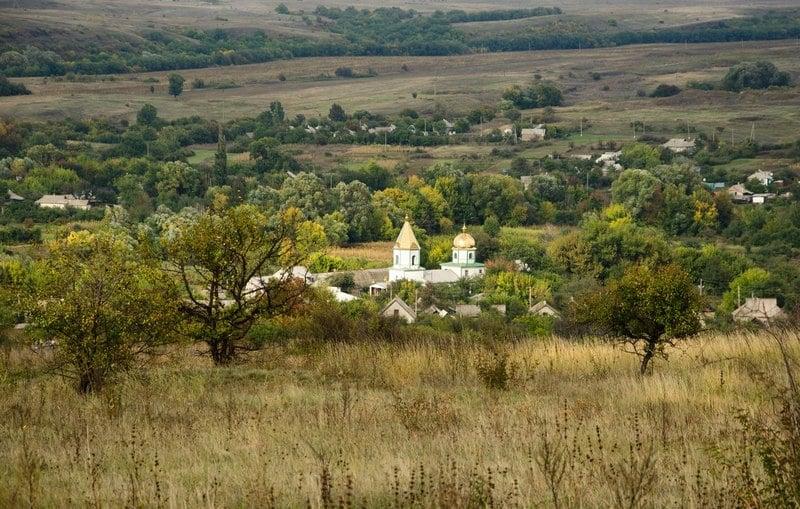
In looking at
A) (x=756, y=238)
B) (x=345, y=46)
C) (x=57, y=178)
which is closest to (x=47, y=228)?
(x=57, y=178)

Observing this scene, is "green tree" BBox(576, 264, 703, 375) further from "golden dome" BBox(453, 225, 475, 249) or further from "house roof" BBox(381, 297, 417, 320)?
"golden dome" BBox(453, 225, 475, 249)

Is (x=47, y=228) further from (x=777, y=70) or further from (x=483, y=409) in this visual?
(x=777, y=70)

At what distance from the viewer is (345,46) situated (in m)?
192

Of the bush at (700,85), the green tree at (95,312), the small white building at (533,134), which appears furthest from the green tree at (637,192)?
the bush at (700,85)

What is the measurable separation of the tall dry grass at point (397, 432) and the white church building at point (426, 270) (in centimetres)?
4368

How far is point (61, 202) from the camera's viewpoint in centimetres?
7512

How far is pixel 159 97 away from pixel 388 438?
13383 cm

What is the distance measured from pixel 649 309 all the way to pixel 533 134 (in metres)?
103

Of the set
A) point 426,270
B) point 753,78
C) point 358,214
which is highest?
point 426,270

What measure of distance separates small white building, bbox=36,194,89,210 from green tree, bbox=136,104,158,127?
42160 mm

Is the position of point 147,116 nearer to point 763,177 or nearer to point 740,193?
point 763,177

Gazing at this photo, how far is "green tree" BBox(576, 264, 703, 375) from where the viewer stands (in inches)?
553

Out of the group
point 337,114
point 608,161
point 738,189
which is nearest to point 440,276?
Result: point 738,189

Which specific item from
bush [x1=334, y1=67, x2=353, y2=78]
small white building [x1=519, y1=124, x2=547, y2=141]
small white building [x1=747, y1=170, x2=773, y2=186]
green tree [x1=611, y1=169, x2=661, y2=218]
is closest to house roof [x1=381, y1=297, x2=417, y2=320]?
green tree [x1=611, y1=169, x2=661, y2=218]
